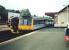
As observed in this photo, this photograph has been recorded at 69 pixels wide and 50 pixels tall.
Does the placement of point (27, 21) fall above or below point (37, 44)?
above

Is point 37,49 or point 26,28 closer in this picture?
point 37,49

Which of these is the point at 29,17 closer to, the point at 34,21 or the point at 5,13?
the point at 34,21

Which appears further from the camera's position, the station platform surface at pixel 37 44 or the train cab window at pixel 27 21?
the train cab window at pixel 27 21

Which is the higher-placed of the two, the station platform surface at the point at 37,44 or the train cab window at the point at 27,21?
the train cab window at the point at 27,21

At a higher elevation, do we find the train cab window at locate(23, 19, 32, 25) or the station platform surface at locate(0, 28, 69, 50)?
the train cab window at locate(23, 19, 32, 25)

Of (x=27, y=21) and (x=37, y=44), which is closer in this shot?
(x=37, y=44)

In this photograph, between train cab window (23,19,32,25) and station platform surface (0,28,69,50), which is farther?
train cab window (23,19,32,25)

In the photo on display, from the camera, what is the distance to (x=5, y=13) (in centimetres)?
9369

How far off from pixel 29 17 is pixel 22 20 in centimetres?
129

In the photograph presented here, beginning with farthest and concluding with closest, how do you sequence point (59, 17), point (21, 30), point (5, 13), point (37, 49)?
point (59, 17), point (5, 13), point (21, 30), point (37, 49)

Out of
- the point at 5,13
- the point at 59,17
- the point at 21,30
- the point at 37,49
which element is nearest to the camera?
the point at 37,49

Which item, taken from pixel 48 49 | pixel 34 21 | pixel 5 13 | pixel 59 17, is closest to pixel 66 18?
pixel 59 17

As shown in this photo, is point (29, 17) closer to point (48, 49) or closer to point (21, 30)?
point (21, 30)

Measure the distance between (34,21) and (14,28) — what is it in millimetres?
3694
